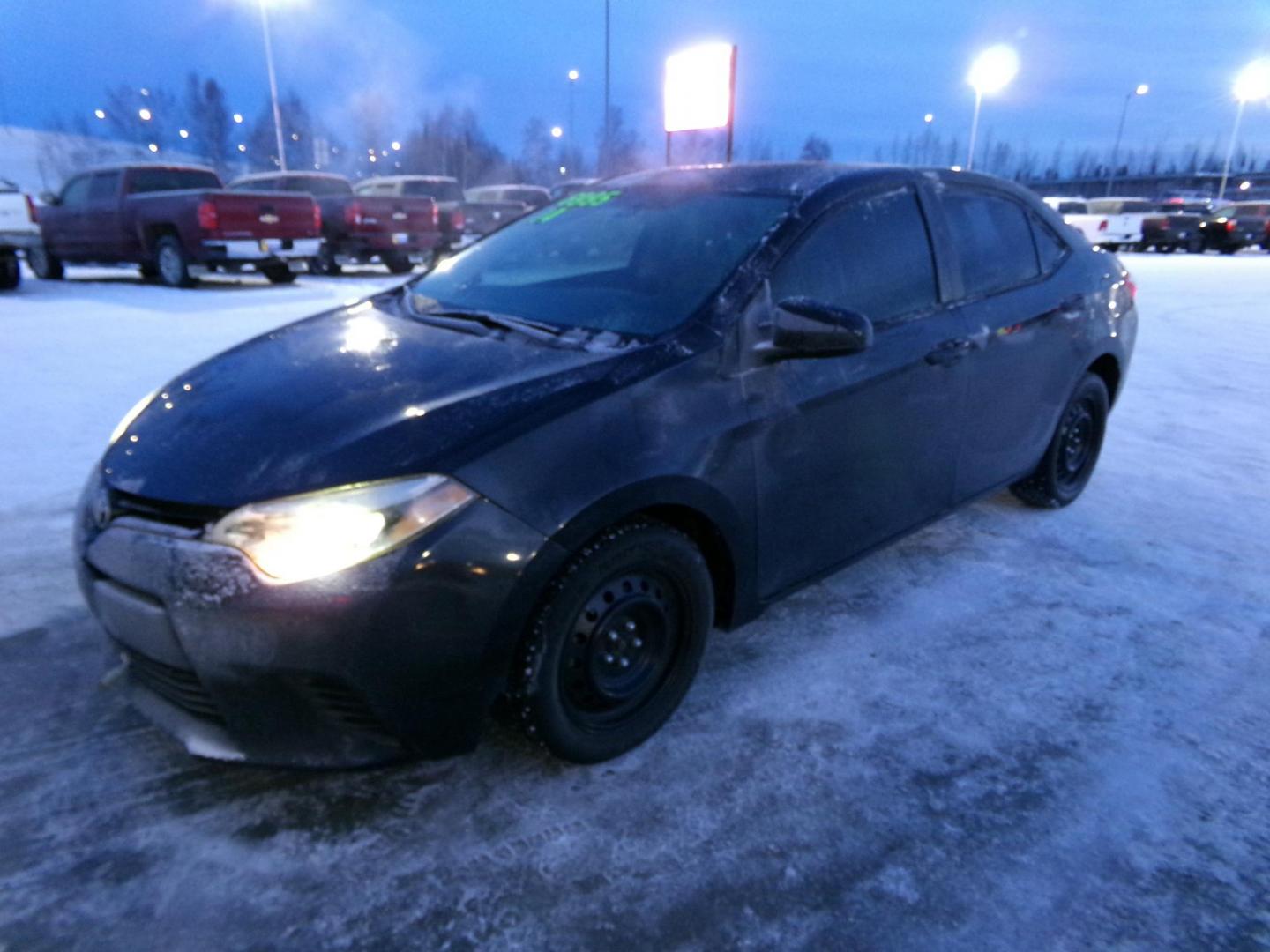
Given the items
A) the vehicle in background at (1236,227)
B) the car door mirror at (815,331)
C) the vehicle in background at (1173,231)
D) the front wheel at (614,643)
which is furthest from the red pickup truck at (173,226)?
the vehicle in background at (1236,227)

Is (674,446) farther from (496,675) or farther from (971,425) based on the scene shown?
(971,425)

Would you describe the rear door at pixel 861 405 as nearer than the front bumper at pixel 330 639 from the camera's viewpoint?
No

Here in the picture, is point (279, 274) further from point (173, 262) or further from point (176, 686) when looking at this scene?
point (176, 686)

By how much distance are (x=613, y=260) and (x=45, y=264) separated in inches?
551

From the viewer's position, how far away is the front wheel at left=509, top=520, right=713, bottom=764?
88.3 inches

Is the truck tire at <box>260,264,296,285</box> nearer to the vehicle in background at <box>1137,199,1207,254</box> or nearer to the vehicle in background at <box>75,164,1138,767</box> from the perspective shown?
the vehicle in background at <box>75,164,1138,767</box>

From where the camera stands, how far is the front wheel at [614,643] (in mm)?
2242

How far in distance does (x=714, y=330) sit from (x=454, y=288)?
128cm

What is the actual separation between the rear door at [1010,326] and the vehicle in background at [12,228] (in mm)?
12930

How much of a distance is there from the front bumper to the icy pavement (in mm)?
290

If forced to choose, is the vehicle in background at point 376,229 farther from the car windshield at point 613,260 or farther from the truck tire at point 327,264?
the car windshield at point 613,260

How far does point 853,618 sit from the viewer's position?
3.38 meters

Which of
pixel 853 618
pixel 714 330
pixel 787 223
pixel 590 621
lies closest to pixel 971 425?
pixel 853 618

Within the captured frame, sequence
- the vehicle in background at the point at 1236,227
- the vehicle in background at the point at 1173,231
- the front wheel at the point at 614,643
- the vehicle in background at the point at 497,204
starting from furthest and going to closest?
the vehicle in background at the point at 1236,227
the vehicle in background at the point at 1173,231
the vehicle in background at the point at 497,204
the front wheel at the point at 614,643
